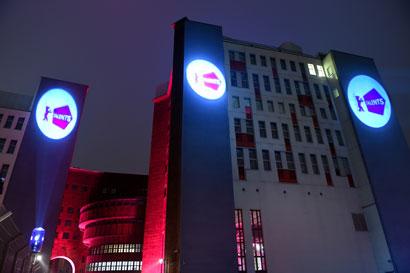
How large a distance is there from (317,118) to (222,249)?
23.0 metres

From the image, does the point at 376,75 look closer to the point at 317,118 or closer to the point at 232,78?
the point at 317,118

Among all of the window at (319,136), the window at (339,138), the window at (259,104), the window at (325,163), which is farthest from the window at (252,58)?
the window at (325,163)

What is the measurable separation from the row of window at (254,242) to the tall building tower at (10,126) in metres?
33.1

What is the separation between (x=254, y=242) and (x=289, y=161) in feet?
35.7

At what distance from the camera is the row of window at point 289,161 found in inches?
1286

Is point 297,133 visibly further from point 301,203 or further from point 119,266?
point 119,266

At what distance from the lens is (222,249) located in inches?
967

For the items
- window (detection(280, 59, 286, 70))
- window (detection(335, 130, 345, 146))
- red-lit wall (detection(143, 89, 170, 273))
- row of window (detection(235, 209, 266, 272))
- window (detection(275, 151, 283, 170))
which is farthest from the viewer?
red-lit wall (detection(143, 89, 170, 273))

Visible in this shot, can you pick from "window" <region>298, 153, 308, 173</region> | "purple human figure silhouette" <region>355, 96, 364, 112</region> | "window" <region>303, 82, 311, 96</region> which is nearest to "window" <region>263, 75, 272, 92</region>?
"window" <region>303, 82, 311, 96</region>

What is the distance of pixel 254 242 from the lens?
2844 cm

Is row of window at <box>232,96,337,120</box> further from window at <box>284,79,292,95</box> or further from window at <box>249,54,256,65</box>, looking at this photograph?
window at <box>249,54,256,65</box>

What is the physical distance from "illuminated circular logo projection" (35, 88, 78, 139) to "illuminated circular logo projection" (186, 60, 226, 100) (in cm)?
2387

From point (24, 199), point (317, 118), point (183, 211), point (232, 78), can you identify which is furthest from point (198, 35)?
point (24, 199)

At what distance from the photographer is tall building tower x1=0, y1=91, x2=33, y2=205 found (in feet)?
140
